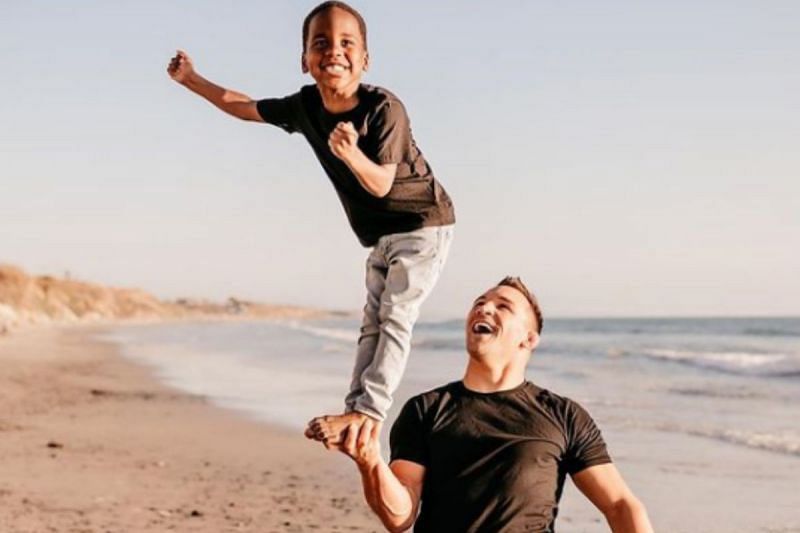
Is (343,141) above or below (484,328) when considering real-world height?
above

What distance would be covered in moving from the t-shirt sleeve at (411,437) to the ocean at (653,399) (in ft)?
16.9

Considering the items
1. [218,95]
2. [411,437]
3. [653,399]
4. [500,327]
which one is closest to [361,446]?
[411,437]

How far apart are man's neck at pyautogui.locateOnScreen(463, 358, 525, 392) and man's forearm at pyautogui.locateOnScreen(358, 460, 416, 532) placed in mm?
392

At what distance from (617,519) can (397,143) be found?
1.31 m

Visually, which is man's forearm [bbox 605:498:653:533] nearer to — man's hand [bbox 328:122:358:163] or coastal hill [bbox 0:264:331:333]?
man's hand [bbox 328:122:358:163]

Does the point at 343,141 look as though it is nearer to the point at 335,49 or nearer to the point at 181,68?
the point at 335,49

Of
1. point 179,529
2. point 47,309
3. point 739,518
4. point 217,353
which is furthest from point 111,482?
point 47,309

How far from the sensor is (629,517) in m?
3.64

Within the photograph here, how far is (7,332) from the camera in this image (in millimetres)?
44469

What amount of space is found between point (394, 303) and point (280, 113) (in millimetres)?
794

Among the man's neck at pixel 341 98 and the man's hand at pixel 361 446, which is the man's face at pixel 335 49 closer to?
the man's neck at pixel 341 98

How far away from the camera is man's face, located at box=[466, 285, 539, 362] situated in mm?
3594

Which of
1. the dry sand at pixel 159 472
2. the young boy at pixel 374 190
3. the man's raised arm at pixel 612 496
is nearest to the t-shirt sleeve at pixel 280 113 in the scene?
the young boy at pixel 374 190

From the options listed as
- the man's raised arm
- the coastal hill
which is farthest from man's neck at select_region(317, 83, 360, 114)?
the coastal hill
